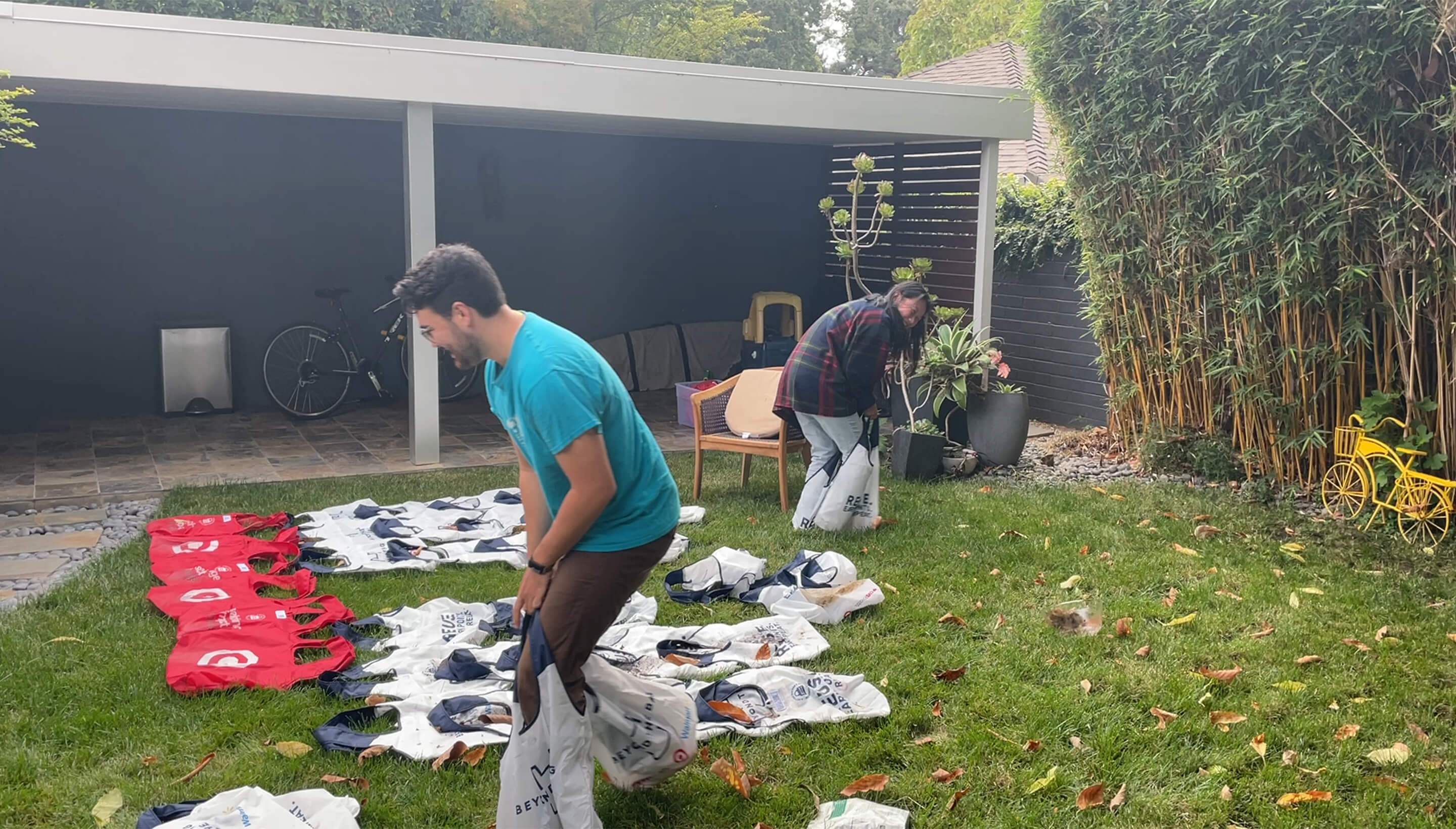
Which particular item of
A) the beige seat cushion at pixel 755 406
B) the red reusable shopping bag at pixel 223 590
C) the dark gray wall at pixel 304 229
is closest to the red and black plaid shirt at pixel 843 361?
the beige seat cushion at pixel 755 406

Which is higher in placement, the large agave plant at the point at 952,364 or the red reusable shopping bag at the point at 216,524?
the large agave plant at the point at 952,364

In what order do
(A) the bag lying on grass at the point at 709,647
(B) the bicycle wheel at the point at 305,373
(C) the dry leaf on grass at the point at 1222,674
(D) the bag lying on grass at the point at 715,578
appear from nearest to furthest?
(C) the dry leaf on grass at the point at 1222,674, (A) the bag lying on grass at the point at 709,647, (D) the bag lying on grass at the point at 715,578, (B) the bicycle wheel at the point at 305,373

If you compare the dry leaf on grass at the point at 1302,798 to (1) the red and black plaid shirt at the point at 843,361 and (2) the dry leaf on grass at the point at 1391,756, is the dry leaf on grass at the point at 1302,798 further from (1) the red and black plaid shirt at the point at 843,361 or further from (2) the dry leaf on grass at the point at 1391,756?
(1) the red and black plaid shirt at the point at 843,361

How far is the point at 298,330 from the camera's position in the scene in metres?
9.36

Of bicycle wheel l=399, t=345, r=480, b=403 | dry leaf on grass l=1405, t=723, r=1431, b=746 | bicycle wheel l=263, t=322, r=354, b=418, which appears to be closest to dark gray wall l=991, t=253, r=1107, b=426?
bicycle wheel l=399, t=345, r=480, b=403

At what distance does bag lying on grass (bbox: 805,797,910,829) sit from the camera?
2.95 m

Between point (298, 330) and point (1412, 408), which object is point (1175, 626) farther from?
point (298, 330)

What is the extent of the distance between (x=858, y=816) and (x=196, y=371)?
785 cm

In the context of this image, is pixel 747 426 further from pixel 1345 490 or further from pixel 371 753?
pixel 371 753

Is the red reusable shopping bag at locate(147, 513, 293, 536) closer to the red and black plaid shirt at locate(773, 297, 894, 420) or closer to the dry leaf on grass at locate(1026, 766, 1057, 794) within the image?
the red and black plaid shirt at locate(773, 297, 894, 420)

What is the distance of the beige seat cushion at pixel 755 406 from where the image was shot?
6.54 m

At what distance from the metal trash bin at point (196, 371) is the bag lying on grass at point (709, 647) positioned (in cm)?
623

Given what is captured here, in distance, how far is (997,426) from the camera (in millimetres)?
7449

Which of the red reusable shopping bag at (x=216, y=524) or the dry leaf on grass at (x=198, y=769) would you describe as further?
the red reusable shopping bag at (x=216, y=524)
